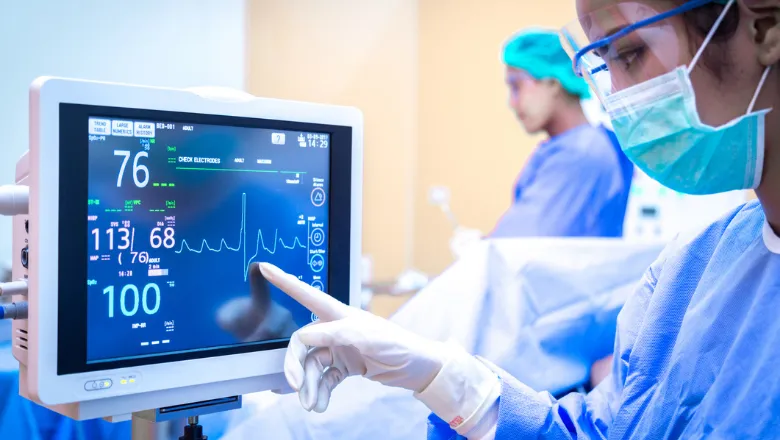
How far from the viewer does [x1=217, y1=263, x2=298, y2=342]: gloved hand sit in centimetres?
82

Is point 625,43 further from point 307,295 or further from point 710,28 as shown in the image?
point 307,295

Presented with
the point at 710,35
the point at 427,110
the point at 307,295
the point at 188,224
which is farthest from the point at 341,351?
the point at 427,110

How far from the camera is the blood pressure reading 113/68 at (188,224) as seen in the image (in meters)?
0.73

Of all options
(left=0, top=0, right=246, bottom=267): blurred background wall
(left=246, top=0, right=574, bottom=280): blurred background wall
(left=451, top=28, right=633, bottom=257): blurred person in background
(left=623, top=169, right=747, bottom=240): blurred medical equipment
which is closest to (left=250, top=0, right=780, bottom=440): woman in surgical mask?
(left=0, top=0, right=246, bottom=267): blurred background wall

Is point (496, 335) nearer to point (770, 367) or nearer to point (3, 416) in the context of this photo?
point (770, 367)

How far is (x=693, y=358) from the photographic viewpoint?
0.85 metres

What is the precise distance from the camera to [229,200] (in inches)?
31.8

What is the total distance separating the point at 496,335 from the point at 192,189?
63 centimetres

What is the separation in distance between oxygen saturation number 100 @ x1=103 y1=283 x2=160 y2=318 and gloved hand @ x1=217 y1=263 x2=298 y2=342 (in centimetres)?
8

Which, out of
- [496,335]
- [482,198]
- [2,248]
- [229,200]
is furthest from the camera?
[482,198]

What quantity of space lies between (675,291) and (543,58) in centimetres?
173

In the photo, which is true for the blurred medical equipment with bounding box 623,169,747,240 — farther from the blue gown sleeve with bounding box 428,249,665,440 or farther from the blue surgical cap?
the blue gown sleeve with bounding box 428,249,665,440

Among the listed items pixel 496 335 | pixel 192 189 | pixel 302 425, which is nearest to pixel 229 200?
pixel 192 189

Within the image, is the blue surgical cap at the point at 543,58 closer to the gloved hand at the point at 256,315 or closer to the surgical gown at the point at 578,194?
the surgical gown at the point at 578,194
